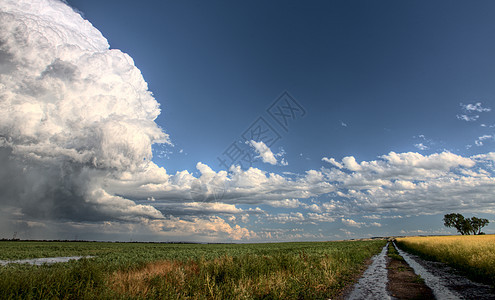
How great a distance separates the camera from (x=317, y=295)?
446 inches

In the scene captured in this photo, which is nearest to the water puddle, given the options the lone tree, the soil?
the soil

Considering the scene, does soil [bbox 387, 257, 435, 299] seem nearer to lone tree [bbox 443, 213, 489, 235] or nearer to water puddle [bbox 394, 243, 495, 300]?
water puddle [bbox 394, 243, 495, 300]

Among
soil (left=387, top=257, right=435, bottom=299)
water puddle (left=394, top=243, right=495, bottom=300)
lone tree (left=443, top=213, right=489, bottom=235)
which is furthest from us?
lone tree (left=443, top=213, right=489, bottom=235)

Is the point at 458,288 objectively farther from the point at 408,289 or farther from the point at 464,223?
the point at 464,223

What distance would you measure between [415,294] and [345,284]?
3.79 m

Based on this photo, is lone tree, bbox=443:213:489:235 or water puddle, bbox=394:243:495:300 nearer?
water puddle, bbox=394:243:495:300

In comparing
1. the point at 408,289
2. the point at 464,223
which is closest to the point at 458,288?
the point at 408,289

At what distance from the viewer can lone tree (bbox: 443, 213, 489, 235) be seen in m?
119

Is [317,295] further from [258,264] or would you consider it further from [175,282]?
[175,282]

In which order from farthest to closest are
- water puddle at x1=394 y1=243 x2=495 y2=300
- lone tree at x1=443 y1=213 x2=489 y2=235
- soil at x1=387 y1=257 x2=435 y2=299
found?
lone tree at x1=443 y1=213 x2=489 y2=235 → soil at x1=387 y1=257 x2=435 y2=299 → water puddle at x1=394 y1=243 x2=495 y2=300

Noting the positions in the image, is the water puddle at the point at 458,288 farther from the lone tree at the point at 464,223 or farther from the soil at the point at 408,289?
the lone tree at the point at 464,223

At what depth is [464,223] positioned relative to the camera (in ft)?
399

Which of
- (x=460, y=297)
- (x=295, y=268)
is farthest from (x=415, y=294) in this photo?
(x=295, y=268)

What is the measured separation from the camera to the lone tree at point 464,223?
119 metres
